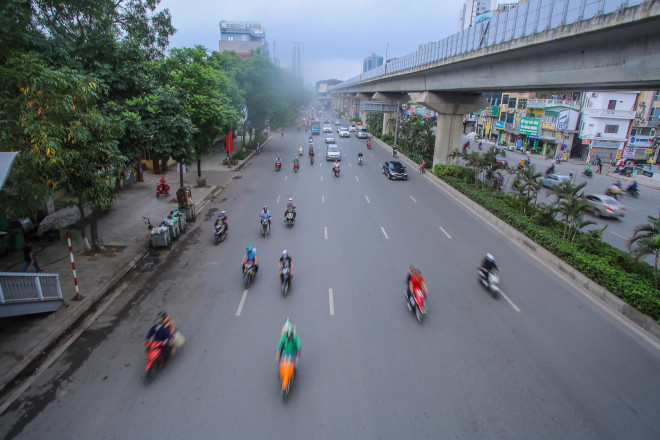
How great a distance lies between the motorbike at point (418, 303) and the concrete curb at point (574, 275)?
226 inches

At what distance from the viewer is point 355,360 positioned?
8445 mm

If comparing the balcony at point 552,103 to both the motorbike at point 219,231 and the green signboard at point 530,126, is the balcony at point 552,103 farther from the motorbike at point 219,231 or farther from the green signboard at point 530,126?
the motorbike at point 219,231

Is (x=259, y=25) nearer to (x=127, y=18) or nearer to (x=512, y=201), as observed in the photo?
(x=127, y=18)

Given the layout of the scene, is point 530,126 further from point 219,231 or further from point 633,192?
point 219,231

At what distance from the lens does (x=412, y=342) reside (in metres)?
9.16

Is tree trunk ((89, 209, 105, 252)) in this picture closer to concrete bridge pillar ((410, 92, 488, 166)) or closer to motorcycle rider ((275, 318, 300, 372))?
motorcycle rider ((275, 318, 300, 372))

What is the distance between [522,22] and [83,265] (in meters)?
20.6

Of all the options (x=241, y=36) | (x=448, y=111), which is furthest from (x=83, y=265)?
(x=241, y=36)

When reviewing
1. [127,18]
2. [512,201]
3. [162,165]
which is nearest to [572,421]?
[512,201]

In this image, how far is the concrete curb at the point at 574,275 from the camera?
32.9 ft

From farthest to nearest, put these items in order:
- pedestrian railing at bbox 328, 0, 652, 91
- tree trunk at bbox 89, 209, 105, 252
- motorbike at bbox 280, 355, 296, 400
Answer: tree trunk at bbox 89, 209, 105, 252 < pedestrian railing at bbox 328, 0, 652, 91 < motorbike at bbox 280, 355, 296, 400

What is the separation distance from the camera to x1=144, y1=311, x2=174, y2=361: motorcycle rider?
789 cm

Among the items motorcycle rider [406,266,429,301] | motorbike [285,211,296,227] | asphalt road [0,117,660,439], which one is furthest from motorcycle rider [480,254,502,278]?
motorbike [285,211,296,227]

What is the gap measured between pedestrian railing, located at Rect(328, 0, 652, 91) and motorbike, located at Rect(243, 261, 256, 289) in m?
14.0
